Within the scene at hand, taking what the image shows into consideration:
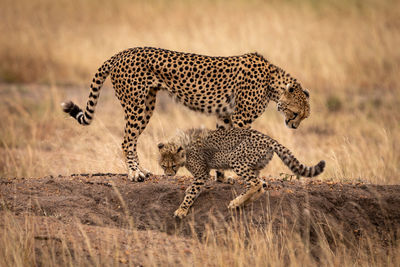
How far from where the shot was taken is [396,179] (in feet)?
20.1

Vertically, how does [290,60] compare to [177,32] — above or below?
below

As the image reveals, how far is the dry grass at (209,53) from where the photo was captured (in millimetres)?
6637

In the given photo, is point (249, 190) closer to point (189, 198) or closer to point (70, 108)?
point (189, 198)

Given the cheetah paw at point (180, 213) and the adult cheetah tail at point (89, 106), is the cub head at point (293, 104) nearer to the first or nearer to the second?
the cheetah paw at point (180, 213)

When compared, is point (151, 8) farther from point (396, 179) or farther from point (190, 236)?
point (190, 236)

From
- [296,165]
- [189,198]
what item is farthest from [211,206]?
[296,165]

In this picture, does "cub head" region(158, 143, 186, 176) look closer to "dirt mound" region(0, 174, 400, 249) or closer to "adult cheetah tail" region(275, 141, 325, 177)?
"dirt mound" region(0, 174, 400, 249)

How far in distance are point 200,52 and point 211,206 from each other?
278 inches

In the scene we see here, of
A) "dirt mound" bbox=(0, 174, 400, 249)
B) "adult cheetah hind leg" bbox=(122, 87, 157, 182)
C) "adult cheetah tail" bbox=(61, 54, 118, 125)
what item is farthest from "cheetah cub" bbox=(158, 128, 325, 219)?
"adult cheetah tail" bbox=(61, 54, 118, 125)

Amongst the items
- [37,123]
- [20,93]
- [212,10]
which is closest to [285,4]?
[212,10]

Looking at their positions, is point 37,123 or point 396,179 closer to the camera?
point 396,179

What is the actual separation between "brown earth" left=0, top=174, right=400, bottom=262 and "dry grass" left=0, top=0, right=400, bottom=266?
29 cm

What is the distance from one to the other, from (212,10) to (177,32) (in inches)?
73.0

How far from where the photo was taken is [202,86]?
528 cm
